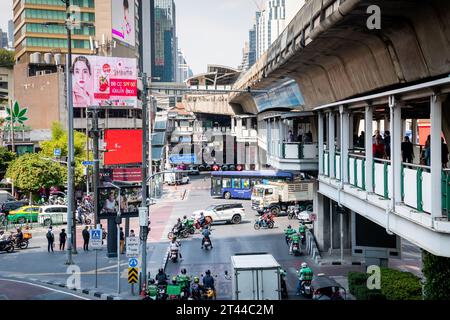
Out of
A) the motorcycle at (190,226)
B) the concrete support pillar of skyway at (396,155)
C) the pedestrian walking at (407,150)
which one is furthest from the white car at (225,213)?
the concrete support pillar of skyway at (396,155)

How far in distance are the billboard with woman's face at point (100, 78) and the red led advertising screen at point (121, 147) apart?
12.9m

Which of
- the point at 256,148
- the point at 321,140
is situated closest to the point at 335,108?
the point at 321,140

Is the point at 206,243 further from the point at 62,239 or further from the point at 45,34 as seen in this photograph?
the point at 45,34

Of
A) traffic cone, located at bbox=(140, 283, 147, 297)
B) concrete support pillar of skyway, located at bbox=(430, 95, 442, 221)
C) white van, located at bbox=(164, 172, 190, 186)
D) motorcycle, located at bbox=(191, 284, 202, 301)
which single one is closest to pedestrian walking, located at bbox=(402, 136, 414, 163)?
concrete support pillar of skyway, located at bbox=(430, 95, 442, 221)

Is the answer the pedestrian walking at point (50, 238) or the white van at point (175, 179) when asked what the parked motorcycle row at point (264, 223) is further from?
the white van at point (175, 179)

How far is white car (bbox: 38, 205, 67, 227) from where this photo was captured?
40938 mm

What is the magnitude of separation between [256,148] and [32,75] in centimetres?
3042

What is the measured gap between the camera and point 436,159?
9570 millimetres

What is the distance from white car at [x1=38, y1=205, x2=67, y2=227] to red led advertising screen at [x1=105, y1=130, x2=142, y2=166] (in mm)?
10892

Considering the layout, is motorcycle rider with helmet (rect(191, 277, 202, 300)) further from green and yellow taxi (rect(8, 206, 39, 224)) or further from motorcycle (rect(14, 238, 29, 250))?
green and yellow taxi (rect(8, 206, 39, 224))

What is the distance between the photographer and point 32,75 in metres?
80.1

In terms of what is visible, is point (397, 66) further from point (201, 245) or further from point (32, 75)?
point (32, 75)
